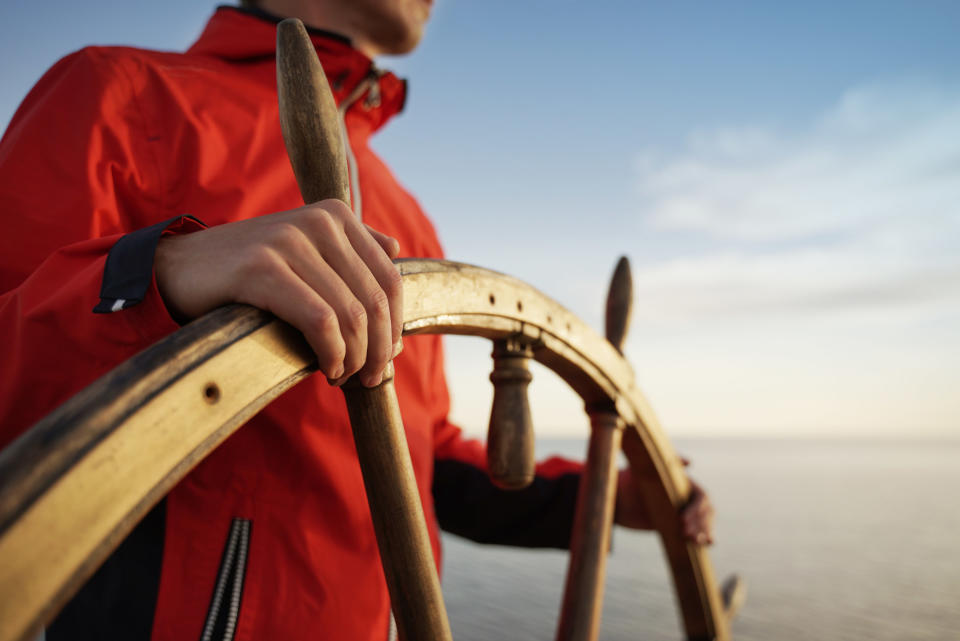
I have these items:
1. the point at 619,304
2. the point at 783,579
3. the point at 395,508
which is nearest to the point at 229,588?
the point at 395,508

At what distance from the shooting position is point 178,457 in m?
0.46

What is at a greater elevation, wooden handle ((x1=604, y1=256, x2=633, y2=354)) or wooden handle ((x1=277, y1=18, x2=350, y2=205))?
wooden handle ((x1=604, y1=256, x2=633, y2=354))

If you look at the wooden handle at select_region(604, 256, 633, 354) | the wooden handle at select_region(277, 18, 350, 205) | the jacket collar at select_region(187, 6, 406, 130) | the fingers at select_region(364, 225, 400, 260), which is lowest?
the fingers at select_region(364, 225, 400, 260)

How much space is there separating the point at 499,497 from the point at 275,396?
143cm

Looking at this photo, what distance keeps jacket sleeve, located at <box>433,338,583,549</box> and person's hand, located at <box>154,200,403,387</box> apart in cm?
127

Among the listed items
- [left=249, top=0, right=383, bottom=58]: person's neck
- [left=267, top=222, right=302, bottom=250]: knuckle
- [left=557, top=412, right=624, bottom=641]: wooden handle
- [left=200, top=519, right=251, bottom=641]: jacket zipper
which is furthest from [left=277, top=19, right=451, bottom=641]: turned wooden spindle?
[left=249, top=0, right=383, bottom=58]: person's neck

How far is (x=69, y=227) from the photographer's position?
→ 2.72 ft

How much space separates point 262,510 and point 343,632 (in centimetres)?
24

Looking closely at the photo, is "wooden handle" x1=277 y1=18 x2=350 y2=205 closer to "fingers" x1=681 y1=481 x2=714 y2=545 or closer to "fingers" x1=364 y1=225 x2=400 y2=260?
"fingers" x1=364 y1=225 x2=400 y2=260

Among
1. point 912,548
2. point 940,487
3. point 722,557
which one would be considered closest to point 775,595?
point 722,557

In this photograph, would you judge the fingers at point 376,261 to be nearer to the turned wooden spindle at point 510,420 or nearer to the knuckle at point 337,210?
the knuckle at point 337,210

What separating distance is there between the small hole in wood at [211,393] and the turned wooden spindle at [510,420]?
580 mm

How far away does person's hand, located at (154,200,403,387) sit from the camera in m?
0.54

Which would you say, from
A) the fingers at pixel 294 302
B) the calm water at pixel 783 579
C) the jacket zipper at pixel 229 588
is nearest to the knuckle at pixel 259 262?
the fingers at pixel 294 302
